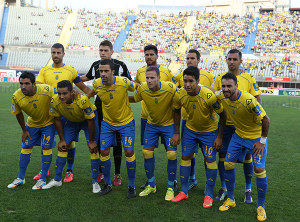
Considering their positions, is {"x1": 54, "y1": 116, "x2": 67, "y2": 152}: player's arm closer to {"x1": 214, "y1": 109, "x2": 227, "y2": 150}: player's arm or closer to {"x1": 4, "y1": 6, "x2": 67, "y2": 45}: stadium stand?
{"x1": 214, "y1": 109, "x2": 227, "y2": 150}: player's arm

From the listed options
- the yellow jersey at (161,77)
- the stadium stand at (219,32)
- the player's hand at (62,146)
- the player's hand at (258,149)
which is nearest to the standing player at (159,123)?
the yellow jersey at (161,77)

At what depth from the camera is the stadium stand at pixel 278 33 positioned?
42.0 metres

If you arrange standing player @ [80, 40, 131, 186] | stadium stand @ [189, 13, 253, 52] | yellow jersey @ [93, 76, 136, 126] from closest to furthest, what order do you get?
yellow jersey @ [93, 76, 136, 126], standing player @ [80, 40, 131, 186], stadium stand @ [189, 13, 253, 52]

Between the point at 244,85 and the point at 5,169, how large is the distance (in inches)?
Answer: 211

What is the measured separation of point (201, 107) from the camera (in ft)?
15.1

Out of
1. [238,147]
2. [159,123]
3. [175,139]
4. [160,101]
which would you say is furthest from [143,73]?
[238,147]

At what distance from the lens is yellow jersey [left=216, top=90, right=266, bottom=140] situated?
415 cm

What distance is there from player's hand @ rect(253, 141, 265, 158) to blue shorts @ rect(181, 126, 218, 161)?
71 cm

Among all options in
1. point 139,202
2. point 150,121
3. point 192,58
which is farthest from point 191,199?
point 192,58

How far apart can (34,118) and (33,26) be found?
162 feet

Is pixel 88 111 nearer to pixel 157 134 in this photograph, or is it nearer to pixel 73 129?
pixel 73 129

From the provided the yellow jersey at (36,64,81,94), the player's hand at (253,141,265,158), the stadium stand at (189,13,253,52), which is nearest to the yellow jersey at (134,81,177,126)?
the player's hand at (253,141,265,158)

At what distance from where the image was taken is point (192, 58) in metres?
5.44

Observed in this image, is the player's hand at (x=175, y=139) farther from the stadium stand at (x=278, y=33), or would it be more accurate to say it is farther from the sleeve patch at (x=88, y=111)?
the stadium stand at (x=278, y=33)
